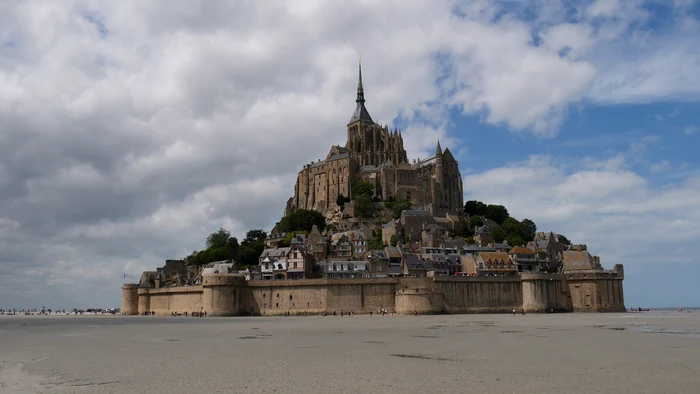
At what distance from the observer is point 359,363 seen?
23422mm

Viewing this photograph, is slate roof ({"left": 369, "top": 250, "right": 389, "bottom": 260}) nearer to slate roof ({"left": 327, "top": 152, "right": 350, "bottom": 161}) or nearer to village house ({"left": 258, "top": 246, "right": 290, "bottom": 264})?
village house ({"left": 258, "top": 246, "right": 290, "bottom": 264})

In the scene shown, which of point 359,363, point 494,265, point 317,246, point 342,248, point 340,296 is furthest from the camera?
point 342,248

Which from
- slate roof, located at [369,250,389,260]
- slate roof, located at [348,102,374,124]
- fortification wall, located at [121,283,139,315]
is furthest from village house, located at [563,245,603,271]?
slate roof, located at [348,102,374,124]

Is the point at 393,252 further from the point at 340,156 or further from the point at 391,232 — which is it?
the point at 340,156

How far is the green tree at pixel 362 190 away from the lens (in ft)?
388

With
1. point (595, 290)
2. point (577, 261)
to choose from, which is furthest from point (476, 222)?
point (595, 290)

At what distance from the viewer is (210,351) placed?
28109mm

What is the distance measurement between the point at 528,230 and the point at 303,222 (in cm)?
4041

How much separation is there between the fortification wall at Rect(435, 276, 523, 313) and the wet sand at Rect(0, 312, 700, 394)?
30.1m

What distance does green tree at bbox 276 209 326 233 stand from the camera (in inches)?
4377

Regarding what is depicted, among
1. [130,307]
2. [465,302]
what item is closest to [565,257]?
[465,302]

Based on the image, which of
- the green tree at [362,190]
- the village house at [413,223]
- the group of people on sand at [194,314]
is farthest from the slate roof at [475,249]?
the group of people on sand at [194,314]

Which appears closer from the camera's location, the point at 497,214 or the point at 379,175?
the point at 497,214

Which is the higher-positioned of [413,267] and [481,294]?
[413,267]
